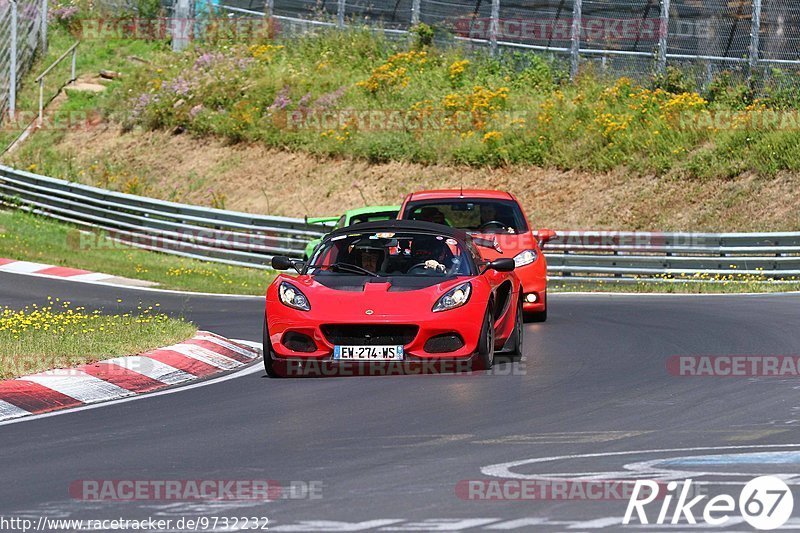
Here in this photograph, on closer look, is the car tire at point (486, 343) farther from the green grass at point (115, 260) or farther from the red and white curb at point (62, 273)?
the red and white curb at point (62, 273)

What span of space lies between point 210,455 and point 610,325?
8890 mm

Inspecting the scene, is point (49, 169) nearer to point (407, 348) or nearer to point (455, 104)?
point (455, 104)

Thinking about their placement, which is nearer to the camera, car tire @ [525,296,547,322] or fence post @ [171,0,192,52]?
car tire @ [525,296,547,322]

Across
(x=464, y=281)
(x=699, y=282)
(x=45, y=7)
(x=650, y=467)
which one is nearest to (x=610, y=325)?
(x=464, y=281)

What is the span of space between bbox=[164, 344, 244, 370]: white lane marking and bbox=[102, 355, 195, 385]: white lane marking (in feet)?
1.69

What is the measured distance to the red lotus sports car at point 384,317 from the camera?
11.5 metres

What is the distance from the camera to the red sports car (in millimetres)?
16750

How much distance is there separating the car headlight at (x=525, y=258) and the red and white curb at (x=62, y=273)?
8.43 metres

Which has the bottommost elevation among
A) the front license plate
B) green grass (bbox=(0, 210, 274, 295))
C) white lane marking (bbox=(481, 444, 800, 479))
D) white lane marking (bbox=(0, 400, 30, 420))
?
green grass (bbox=(0, 210, 274, 295))

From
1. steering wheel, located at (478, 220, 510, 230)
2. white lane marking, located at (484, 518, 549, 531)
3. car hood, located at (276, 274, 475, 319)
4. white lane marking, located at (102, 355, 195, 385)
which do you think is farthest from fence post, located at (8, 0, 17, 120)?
white lane marking, located at (484, 518, 549, 531)

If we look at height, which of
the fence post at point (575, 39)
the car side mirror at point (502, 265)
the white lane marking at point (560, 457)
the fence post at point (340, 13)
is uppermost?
the fence post at point (340, 13)

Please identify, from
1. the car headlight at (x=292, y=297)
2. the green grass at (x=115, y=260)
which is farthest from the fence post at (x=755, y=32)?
the car headlight at (x=292, y=297)

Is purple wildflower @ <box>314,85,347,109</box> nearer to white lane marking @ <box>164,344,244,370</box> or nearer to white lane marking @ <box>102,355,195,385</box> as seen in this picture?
white lane marking @ <box>164,344,244,370</box>

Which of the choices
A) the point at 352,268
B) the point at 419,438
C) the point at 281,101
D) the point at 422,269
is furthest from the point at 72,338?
the point at 281,101
